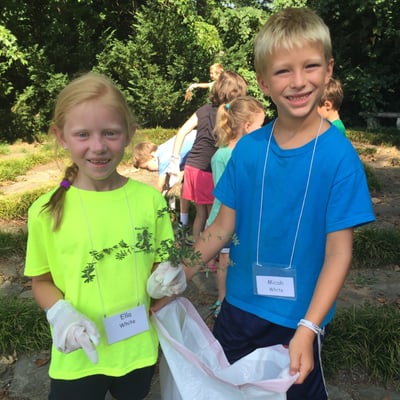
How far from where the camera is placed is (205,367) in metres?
1.34

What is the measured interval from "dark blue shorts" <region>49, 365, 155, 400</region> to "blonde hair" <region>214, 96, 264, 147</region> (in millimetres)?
1865

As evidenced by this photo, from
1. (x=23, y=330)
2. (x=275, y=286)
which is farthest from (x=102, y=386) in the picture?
(x=23, y=330)

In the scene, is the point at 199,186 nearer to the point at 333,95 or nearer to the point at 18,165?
the point at 333,95

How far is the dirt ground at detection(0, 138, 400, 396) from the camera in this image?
3.38 m

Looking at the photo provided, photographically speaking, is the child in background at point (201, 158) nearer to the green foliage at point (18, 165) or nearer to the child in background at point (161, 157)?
the child in background at point (161, 157)

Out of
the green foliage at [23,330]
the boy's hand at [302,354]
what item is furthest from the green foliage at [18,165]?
the boy's hand at [302,354]

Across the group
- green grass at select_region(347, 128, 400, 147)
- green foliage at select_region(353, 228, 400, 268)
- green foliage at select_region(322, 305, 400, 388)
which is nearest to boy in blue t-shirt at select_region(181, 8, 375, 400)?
green foliage at select_region(322, 305, 400, 388)

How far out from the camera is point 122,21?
13008 millimetres

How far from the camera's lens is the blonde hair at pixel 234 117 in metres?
2.97

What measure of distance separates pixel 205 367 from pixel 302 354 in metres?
0.31

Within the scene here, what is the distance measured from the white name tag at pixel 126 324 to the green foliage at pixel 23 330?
159 cm

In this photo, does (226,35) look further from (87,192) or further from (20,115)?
(87,192)

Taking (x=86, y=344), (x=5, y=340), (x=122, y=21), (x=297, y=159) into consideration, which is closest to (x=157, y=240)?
(x=86, y=344)

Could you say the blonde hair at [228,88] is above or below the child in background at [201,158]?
above
